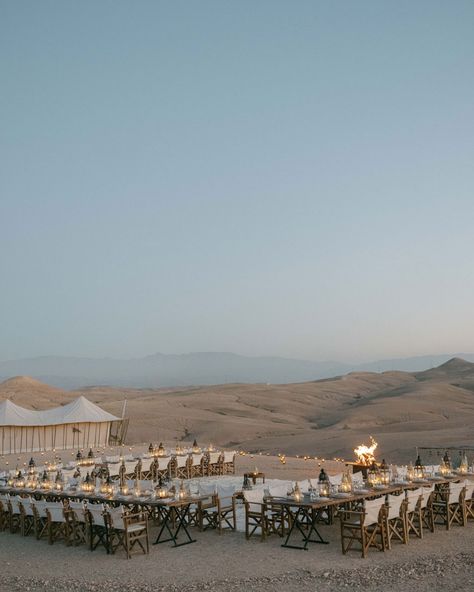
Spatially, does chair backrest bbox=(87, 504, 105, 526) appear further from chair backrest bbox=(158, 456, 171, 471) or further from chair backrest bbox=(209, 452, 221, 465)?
chair backrest bbox=(209, 452, 221, 465)

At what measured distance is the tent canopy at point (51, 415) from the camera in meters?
33.6

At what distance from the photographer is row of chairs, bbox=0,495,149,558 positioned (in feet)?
44.3

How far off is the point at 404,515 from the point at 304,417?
146 ft

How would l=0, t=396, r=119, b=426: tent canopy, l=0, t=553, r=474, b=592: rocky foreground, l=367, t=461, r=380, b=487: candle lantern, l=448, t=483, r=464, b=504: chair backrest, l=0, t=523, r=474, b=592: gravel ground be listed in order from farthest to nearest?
l=0, t=396, r=119, b=426: tent canopy < l=367, t=461, r=380, b=487: candle lantern < l=448, t=483, r=464, b=504: chair backrest < l=0, t=523, r=474, b=592: gravel ground < l=0, t=553, r=474, b=592: rocky foreground

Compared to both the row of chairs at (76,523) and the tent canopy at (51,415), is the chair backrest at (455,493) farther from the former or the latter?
the tent canopy at (51,415)

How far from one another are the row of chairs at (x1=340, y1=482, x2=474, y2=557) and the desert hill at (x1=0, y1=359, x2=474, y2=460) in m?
14.3

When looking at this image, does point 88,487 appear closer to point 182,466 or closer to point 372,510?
point 372,510

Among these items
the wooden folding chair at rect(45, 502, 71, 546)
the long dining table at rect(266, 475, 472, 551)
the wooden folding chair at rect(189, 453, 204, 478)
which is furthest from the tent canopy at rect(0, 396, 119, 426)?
the long dining table at rect(266, 475, 472, 551)

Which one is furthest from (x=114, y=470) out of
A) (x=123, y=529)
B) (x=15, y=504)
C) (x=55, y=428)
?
(x=55, y=428)

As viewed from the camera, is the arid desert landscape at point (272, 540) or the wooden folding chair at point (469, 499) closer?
the arid desert landscape at point (272, 540)

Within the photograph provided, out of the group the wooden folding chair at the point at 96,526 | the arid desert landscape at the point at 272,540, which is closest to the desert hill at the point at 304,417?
the arid desert landscape at the point at 272,540

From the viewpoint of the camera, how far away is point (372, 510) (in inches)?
500

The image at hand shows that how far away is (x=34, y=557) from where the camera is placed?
44.6 ft

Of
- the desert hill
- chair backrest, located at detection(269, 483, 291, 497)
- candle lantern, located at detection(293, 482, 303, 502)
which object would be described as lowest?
the desert hill
